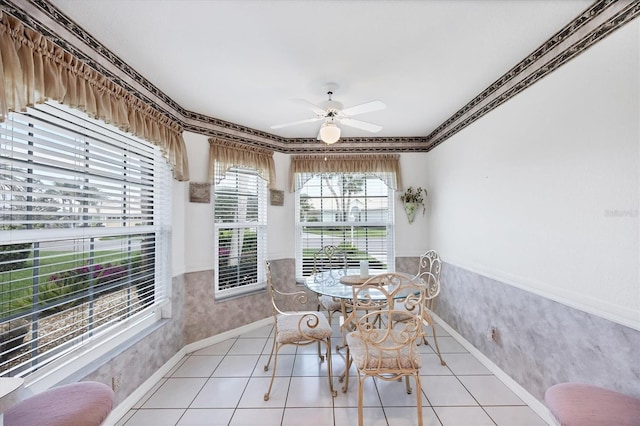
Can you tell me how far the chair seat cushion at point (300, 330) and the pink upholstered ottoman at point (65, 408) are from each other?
3.88ft

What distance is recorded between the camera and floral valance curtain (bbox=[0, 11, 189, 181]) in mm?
1269

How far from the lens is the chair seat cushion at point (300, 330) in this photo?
2211 mm

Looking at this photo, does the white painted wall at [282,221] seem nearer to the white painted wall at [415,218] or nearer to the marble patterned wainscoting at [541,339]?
the white painted wall at [415,218]

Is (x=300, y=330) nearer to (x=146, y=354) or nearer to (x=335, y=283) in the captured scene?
(x=335, y=283)

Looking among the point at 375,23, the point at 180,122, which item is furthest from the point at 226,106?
the point at 375,23

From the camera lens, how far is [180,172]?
2650mm

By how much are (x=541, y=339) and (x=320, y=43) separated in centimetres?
254

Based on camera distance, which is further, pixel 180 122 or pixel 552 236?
pixel 180 122

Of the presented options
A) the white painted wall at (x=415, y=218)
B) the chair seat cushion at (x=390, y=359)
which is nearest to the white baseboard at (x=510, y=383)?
the chair seat cushion at (x=390, y=359)

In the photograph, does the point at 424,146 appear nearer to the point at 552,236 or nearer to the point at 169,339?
the point at 552,236

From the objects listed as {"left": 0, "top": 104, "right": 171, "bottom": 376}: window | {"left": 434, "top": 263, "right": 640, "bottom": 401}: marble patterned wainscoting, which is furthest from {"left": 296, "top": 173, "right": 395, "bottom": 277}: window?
{"left": 0, "top": 104, "right": 171, "bottom": 376}: window

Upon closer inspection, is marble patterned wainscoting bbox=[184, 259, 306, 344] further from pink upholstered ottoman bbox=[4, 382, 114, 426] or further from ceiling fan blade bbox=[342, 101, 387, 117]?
ceiling fan blade bbox=[342, 101, 387, 117]

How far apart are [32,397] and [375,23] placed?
8.48 feet

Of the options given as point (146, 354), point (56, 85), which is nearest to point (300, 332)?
point (146, 354)
